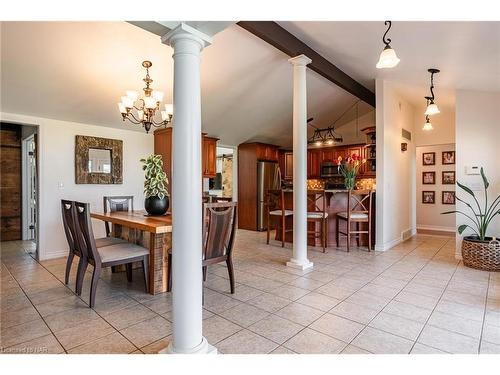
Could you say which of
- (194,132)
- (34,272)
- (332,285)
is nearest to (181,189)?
(194,132)

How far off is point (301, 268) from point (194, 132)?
2.53 m

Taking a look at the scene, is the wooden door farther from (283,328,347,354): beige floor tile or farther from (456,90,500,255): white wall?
(456,90,500,255): white wall

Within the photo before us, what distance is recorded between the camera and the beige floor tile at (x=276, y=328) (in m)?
2.02

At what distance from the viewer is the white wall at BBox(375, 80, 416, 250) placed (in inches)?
185

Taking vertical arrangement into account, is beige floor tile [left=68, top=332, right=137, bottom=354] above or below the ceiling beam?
below

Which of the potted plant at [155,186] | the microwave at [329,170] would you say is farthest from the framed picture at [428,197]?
the potted plant at [155,186]

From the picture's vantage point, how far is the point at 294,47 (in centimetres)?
352

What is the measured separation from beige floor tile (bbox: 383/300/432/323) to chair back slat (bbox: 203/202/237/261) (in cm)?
158

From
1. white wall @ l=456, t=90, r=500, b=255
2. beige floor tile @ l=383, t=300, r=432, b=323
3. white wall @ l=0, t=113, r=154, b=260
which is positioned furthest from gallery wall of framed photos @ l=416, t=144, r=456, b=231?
white wall @ l=0, t=113, r=154, b=260

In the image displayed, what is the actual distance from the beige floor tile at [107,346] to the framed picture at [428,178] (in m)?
7.40

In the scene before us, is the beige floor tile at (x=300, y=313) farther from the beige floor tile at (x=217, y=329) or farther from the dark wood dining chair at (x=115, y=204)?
the dark wood dining chair at (x=115, y=204)
